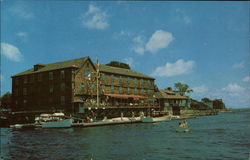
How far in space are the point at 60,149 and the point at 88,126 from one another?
25.7 meters

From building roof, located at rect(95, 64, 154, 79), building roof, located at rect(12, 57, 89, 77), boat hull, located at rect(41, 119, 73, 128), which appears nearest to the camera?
boat hull, located at rect(41, 119, 73, 128)

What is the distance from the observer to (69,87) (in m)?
59.8

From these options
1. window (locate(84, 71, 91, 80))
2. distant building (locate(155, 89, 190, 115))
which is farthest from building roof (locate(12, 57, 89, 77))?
distant building (locate(155, 89, 190, 115))

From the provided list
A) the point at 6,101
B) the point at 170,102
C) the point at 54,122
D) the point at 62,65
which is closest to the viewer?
the point at 54,122

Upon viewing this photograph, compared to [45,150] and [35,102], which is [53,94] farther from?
[45,150]

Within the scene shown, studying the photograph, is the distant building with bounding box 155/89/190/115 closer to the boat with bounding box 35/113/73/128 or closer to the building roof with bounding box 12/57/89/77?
the building roof with bounding box 12/57/89/77

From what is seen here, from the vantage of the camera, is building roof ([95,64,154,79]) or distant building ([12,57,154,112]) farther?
building roof ([95,64,154,79])

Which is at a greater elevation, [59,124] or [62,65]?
[62,65]

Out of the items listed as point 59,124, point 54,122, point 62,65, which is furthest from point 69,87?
point 59,124

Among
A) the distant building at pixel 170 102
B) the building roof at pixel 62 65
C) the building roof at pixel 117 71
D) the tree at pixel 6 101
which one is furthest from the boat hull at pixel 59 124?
the tree at pixel 6 101

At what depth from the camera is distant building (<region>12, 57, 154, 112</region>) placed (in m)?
60.1

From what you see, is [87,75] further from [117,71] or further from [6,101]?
[6,101]

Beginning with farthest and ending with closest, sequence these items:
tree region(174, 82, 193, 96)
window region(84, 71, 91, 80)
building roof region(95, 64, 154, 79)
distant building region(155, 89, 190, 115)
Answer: tree region(174, 82, 193, 96) → distant building region(155, 89, 190, 115) → building roof region(95, 64, 154, 79) → window region(84, 71, 91, 80)

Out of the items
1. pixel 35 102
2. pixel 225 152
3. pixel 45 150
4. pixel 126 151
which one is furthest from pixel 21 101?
pixel 225 152
